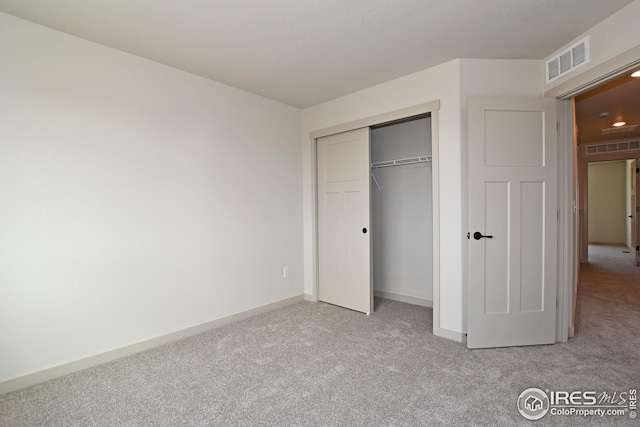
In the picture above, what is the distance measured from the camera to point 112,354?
266cm

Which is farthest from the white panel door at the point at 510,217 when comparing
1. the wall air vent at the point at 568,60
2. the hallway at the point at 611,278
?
the hallway at the point at 611,278

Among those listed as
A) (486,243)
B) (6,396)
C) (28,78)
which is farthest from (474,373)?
(28,78)

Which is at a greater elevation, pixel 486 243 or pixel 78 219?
pixel 78 219

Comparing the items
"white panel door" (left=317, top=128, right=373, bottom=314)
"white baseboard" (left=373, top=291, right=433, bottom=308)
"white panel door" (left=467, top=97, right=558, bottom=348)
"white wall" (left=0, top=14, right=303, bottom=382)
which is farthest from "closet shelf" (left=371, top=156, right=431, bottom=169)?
"white baseboard" (left=373, top=291, right=433, bottom=308)

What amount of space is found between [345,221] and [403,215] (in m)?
0.82

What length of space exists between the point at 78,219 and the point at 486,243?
3.42 meters

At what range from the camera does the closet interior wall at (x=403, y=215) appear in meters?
3.98

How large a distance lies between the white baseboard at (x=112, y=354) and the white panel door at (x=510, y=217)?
240 cm

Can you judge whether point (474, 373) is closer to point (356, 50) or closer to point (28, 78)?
point (356, 50)

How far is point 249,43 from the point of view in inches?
102

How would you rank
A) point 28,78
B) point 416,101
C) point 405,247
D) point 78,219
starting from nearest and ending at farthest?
point 28,78, point 78,219, point 416,101, point 405,247

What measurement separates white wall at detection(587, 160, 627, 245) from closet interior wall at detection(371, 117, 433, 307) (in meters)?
8.36

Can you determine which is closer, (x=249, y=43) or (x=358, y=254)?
(x=249, y=43)

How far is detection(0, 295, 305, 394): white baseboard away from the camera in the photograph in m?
2.25
